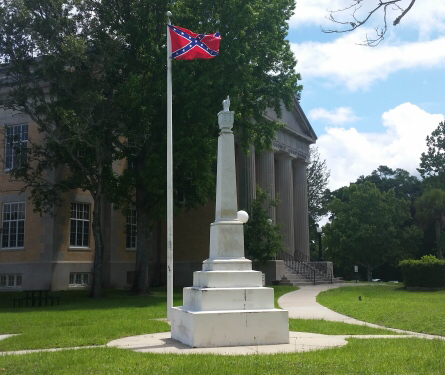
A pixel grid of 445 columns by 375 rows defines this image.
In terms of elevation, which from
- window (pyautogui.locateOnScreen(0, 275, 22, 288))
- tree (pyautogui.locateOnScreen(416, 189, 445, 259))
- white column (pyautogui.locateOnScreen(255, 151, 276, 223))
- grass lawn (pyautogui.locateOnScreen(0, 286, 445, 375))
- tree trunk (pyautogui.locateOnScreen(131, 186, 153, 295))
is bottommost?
grass lawn (pyautogui.locateOnScreen(0, 286, 445, 375))

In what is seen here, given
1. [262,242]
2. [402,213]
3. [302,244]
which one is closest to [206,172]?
[262,242]

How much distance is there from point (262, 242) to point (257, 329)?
72.9ft

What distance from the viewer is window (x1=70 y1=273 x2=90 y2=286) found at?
3105 centimetres

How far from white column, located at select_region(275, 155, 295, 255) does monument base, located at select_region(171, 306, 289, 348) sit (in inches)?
1183

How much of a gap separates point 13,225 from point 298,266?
1867 centimetres

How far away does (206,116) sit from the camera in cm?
2444

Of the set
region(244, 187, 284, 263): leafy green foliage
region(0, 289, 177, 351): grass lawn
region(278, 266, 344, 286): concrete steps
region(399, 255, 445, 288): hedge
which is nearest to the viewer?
region(0, 289, 177, 351): grass lawn

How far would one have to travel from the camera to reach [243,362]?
27.4 feet

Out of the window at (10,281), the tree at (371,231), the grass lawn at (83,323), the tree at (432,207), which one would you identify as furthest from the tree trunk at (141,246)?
the tree at (371,231)

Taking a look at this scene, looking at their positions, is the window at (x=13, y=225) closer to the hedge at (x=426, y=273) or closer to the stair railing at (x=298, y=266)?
the stair railing at (x=298, y=266)

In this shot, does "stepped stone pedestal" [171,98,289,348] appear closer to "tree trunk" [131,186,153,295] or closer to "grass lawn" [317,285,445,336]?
"grass lawn" [317,285,445,336]

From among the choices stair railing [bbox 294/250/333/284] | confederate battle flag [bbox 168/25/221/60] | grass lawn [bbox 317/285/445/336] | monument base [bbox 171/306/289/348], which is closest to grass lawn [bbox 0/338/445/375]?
monument base [bbox 171/306/289/348]

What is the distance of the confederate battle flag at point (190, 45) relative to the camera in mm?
17141

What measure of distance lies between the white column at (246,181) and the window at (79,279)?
10365 mm
